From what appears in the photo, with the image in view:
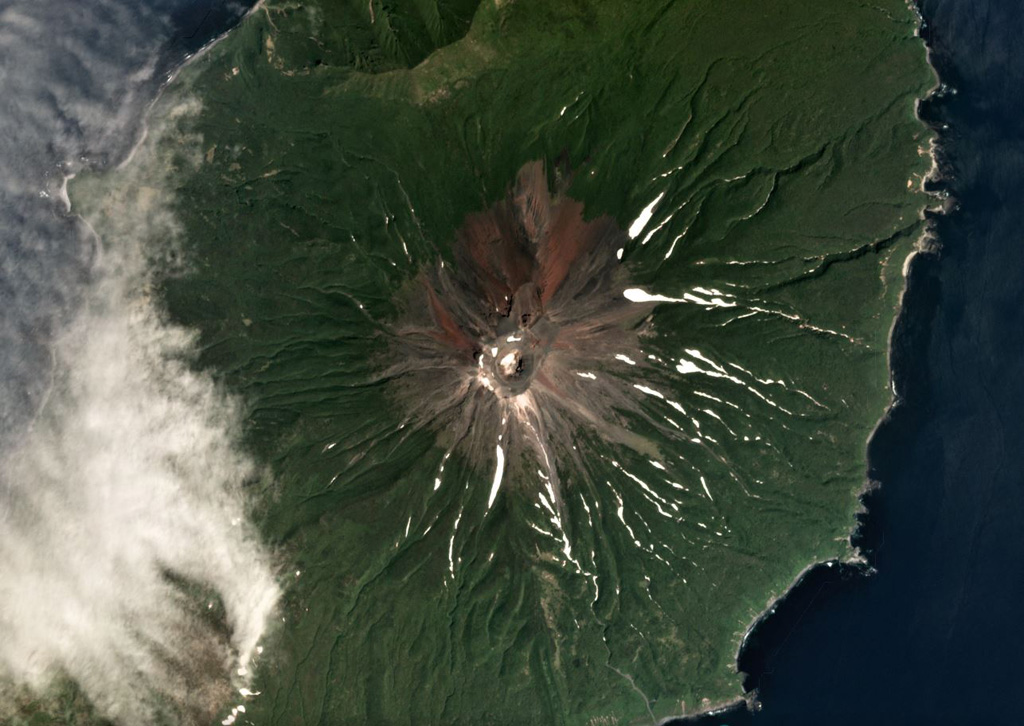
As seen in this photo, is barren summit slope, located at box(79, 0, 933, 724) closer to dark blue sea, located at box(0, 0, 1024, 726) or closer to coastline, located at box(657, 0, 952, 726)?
coastline, located at box(657, 0, 952, 726)

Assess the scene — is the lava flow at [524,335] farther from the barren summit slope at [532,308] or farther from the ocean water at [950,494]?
the ocean water at [950,494]

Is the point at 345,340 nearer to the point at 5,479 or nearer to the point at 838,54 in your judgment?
the point at 5,479

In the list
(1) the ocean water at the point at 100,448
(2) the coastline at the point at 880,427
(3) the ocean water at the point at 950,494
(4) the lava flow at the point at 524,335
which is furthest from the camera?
(3) the ocean water at the point at 950,494

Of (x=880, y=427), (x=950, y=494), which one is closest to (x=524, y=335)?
(x=880, y=427)

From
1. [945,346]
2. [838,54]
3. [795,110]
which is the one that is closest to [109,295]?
[795,110]

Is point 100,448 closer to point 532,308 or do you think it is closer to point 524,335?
point 524,335

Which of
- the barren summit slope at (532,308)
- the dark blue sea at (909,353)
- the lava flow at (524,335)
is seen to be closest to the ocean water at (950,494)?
the dark blue sea at (909,353)

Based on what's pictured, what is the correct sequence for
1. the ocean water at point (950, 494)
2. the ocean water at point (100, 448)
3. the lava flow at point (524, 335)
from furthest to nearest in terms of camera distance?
the ocean water at point (950, 494)
the ocean water at point (100, 448)
the lava flow at point (524, 335)
